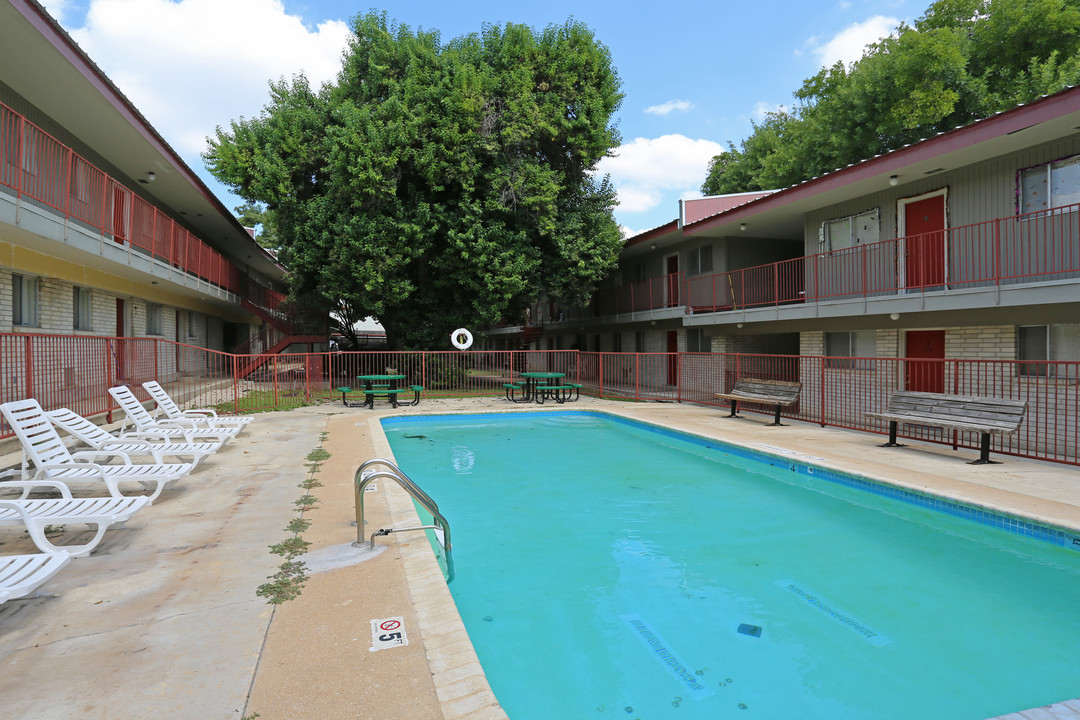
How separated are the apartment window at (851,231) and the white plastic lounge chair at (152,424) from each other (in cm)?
1474

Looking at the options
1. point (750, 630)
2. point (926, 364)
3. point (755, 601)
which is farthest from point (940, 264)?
point (750, 630)

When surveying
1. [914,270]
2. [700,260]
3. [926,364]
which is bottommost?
[926,364]

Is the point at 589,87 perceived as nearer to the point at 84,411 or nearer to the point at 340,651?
the point at 84,411

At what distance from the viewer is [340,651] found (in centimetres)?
295

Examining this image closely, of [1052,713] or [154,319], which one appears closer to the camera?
[1052,713]

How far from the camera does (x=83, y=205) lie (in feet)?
35.1

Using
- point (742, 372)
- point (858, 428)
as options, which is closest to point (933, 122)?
point (742, 372)

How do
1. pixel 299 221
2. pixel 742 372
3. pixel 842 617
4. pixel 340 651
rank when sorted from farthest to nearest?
pixel 299 221, pixel 742 372, pixel 842 617, pixel 340 651

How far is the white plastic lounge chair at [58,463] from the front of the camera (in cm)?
515

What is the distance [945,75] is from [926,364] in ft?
50.4

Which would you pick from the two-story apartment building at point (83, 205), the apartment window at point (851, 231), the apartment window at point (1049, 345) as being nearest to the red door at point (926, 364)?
the apartment window at point (1049, 345)

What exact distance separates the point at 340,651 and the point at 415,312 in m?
19.1

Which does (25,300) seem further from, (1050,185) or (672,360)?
(1050,185)

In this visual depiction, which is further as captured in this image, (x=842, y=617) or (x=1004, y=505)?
(x=1004, y=505)
